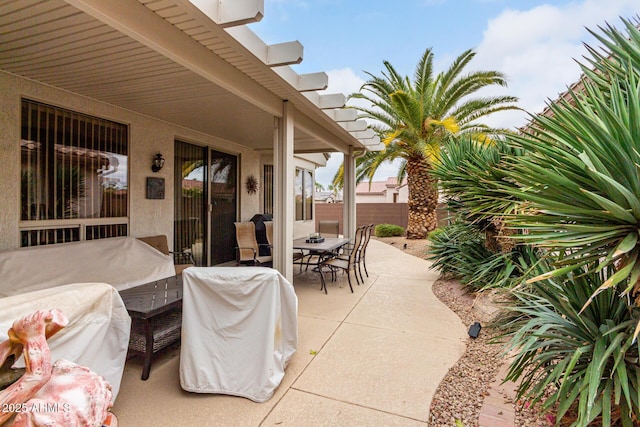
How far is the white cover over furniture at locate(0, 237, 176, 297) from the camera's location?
3.14m

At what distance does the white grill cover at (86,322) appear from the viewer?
1575 millimetres

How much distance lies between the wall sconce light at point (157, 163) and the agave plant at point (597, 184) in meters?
5.24

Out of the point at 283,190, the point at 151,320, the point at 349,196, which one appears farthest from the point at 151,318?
the point at 349,196

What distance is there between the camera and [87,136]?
14.2 ft

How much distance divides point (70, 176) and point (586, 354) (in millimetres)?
5596

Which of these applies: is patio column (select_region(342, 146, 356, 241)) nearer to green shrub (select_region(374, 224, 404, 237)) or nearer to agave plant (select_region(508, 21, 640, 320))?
green shrub (select_region(374, 224, 404, 237))

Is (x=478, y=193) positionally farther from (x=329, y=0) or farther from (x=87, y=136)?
(x=329, y=0)

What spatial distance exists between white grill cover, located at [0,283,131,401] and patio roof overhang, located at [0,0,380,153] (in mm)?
1908

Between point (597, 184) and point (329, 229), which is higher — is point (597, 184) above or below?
above

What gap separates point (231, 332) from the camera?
2492 mm

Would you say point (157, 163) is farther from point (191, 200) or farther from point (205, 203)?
point (205, 203)

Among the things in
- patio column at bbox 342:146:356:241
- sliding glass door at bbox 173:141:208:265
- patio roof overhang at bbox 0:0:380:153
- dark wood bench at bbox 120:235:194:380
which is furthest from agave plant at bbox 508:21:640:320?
patio column at bbox 342:146:356:241

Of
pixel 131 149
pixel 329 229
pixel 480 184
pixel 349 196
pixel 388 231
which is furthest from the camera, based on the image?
pixel 388 231

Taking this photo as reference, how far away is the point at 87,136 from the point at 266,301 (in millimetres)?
3824
